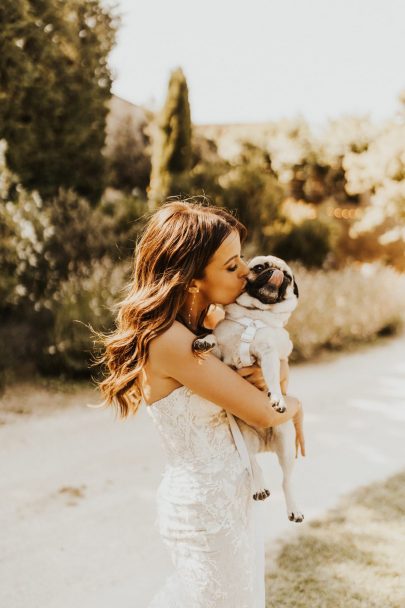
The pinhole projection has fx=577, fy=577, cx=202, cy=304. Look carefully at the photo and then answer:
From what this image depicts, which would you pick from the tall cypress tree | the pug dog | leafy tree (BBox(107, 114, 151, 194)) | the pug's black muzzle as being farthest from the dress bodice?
leafy tree (BBox(107, 114, 151, 194))

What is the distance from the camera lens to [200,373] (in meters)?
Result: 1.91

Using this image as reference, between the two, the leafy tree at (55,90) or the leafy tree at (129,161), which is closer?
the leafy tree at (55,90)

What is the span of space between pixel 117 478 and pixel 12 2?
20.2ft

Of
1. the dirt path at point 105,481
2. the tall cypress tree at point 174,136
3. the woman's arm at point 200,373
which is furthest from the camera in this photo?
the tall cypress tree at point 174,136

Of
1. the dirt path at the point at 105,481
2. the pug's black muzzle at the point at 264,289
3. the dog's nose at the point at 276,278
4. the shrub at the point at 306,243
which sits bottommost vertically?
the dirt path at the point at 105,481

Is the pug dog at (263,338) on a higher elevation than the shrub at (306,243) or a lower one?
higher

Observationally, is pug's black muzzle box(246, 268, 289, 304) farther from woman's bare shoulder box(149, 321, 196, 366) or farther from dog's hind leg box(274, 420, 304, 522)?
dog's hind leg box(274, 420, 304, 522)

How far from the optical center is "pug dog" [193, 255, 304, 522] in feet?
6.96

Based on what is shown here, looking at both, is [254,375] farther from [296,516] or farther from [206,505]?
[296,516]

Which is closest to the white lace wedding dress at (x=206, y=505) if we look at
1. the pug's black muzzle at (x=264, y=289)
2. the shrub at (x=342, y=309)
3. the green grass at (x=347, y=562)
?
the pug's black muzzle at (x=264, y=289)

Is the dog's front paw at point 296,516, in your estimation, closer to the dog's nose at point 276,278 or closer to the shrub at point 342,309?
the dog's nose at point 276,278

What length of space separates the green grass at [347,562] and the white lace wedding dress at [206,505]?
1.16 metres

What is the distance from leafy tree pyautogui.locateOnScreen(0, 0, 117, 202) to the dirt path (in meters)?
3.83

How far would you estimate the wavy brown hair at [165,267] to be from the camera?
6.43 ft
